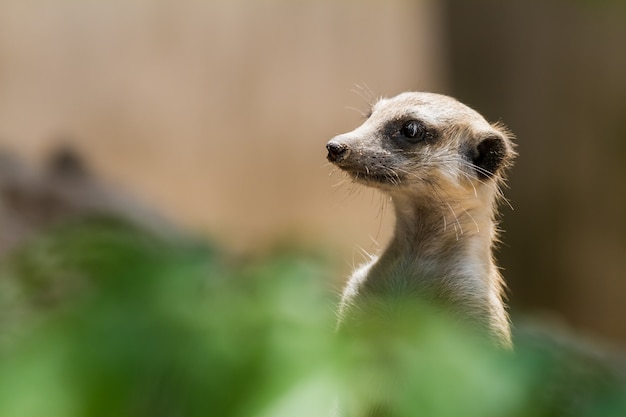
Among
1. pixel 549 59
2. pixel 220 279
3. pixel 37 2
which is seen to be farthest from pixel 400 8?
pixel 220 279

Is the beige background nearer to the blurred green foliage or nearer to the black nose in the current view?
the black nose

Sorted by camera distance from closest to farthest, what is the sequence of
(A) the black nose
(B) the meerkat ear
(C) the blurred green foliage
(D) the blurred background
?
(C) the blurred green foliage, (A) the black nose, (B) the meerkat ear, (D) the blurred background

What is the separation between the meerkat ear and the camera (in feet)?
8.49

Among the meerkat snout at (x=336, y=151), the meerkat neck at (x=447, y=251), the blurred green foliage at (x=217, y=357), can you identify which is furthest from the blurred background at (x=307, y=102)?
the blurred green foliage at (x=217, y=357)

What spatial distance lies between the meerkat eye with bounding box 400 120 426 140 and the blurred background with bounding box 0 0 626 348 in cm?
352

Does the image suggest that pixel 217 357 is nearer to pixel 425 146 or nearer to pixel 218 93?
pixel 425 146

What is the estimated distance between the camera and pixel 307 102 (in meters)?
6.76

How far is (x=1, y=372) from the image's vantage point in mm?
656

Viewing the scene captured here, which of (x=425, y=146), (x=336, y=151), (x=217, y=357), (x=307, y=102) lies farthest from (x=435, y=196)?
(x=307, y=102)

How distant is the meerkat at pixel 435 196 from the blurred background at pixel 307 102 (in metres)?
3.45

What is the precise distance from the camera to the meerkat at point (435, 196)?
2469 mm

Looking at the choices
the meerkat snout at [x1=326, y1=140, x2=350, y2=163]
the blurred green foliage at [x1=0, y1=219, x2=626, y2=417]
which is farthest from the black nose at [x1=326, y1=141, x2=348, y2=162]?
the blurred green foliage at [x1=0, y1=219, x2=626, y2=417]

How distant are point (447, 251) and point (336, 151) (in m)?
0.45

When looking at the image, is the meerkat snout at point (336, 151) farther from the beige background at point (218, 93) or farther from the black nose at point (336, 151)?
the beige background at point (218, 93)
